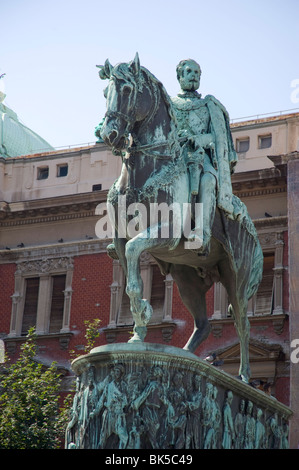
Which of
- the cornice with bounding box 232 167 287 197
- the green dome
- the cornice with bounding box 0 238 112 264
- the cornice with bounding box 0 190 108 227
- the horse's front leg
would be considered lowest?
the horse's front leg

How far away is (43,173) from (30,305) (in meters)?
4.46

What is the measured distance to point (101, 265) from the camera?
3691cm

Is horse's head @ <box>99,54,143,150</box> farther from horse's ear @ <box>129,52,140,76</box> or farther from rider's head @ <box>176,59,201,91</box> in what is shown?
rider's head @ <box>176,59,201,91</box>

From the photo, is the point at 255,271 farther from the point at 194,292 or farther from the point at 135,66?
the point at 135,66

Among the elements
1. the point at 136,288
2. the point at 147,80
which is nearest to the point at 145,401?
the point at 136,288

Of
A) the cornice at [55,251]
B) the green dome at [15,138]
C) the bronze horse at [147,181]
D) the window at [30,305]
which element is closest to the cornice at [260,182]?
the cornice at [55,251]

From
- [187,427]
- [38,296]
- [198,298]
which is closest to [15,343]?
[38,296]

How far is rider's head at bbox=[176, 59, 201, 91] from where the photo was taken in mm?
15250

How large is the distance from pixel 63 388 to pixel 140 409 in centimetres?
2260

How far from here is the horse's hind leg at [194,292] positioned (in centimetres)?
1516

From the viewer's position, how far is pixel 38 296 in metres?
37.3

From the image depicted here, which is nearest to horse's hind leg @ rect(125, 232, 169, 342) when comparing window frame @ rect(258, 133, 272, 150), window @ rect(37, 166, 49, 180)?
window frame @ rect(258, 133, 272, 150)

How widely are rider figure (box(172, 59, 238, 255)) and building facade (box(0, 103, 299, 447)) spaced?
17.9 meters

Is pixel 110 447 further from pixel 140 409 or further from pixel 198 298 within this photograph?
pixel 198 298
